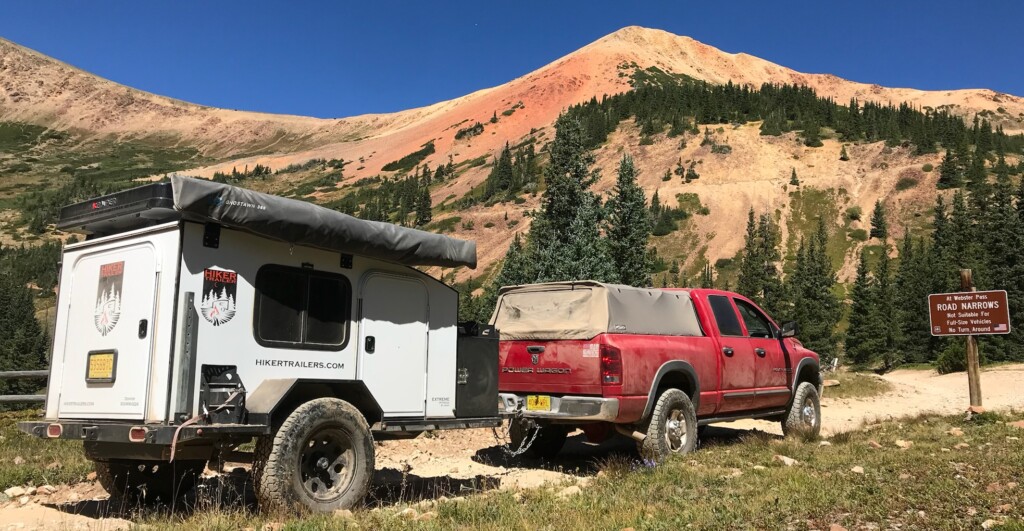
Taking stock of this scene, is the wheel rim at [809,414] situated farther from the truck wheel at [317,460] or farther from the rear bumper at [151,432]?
the rear bumper at [151,432]

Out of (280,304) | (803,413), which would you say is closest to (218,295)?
(280,304)

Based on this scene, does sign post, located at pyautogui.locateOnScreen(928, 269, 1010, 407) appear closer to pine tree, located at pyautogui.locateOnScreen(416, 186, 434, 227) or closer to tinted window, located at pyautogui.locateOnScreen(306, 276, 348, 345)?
tinted window, located at pyautogui.locateOnScreen(306, 276, 348, 345)

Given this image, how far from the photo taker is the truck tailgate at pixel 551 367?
7969 millimetres

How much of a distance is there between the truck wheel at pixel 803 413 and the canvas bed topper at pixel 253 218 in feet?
21.7

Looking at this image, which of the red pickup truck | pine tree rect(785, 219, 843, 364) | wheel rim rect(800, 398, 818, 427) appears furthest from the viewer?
pine tree rect(785, 219, 843, 364)

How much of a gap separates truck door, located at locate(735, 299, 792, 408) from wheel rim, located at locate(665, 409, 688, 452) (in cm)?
185

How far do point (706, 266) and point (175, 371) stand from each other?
6252 centimetres

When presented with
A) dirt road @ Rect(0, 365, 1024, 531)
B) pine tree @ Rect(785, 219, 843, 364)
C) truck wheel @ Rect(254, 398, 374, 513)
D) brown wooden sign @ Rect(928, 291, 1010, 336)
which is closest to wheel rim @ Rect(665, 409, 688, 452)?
dirt road @ Rect(0, 365, 1024, 531)

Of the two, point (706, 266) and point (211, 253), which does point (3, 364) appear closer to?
point (211, 253)

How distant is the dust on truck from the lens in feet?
17.4

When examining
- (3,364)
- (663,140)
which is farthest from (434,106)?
(3,364)

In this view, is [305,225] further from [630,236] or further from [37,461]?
[630,236]

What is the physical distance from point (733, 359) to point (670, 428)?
5.62 ft

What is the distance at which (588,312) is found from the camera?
8281 mm
